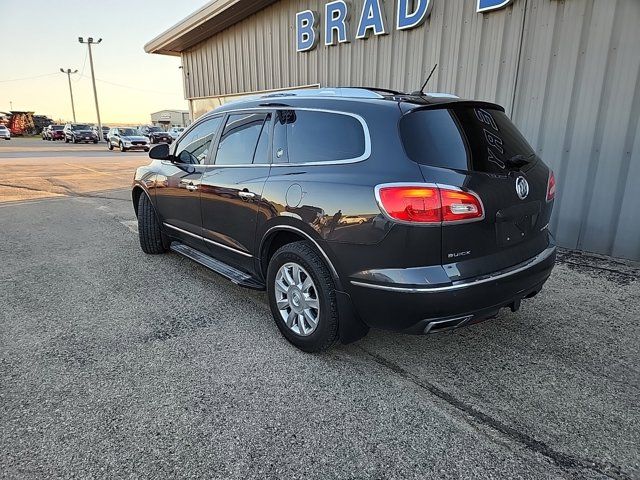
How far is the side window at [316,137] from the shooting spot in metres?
2.64

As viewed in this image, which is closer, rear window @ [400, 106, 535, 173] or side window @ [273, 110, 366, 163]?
rear window @ [400, 106, 535, 173]

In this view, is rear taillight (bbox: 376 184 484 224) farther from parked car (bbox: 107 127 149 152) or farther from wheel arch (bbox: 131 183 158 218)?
parked car (bbox: 107 127 149 152)

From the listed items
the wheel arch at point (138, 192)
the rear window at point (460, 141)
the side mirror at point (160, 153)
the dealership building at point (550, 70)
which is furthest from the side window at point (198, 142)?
the dealership building at point (550, 70)

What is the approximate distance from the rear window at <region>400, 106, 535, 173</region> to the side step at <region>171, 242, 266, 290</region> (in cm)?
166

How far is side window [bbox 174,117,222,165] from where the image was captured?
13.1 feet

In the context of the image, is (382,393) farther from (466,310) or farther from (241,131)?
(241,131)

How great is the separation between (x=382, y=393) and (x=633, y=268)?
3.87 m

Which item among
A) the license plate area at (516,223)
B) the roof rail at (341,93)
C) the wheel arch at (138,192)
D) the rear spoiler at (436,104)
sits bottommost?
the wheel arch at (138,192)

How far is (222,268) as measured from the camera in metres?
3.72

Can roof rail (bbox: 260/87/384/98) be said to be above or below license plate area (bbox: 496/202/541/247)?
above

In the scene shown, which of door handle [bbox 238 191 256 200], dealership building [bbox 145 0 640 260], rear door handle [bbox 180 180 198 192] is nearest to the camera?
door handle [bbox 238 191 256 200]

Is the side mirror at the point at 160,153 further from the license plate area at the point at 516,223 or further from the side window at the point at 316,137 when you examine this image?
the license plate area at the point at 516,223

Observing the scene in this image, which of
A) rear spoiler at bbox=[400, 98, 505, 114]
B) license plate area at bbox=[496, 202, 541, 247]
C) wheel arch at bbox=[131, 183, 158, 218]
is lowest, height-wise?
wheel arch at bbox=[131, 183, 158, 218]

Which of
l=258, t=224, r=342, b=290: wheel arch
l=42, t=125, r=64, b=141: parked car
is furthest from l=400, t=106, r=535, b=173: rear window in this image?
l=42, t=125, r=64, b=141: parked car
